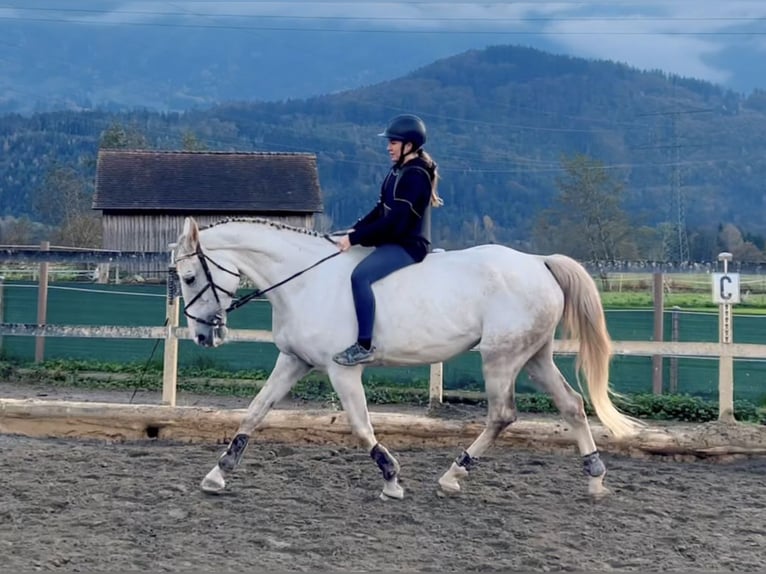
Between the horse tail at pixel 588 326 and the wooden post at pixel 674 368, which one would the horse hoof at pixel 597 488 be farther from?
the wooden post at pixel 674 368

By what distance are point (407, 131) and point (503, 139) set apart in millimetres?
122272

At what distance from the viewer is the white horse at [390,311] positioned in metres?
5.05

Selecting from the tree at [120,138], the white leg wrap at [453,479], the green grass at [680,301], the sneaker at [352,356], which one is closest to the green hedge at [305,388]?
the white leg wrap at [453,479]

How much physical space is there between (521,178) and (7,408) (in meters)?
91.3

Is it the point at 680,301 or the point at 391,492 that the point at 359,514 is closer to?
the point at 391,492

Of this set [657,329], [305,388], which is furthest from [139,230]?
→ [657,329]

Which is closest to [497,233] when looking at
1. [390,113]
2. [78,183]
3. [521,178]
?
[521,178]

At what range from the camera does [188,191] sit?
33719mm

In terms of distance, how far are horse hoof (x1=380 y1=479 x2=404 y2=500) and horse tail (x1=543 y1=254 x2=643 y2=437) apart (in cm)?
139

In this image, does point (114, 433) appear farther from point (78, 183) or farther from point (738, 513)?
point (78, 183)

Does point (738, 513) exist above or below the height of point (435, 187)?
below

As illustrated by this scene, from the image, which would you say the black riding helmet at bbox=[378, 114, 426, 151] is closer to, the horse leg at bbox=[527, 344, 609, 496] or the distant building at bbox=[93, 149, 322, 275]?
the horse leg at bbox=[527, 344, 609, 496]

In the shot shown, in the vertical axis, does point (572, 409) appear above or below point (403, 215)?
below

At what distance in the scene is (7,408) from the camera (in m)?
6.94
